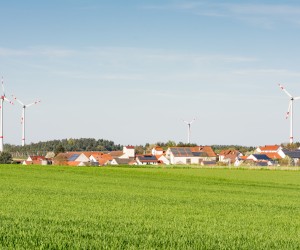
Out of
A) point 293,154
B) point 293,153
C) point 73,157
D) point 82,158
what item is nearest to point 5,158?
point 73,157

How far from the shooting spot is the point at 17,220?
1697 centimetres

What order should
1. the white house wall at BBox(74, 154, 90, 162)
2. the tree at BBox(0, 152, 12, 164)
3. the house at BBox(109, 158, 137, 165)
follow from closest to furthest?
the tree at BBox(0, 152, 12, 164), the white house wall at BBox(74, 154, 90, 162), the house at BBox(109, 158, 137, 165)

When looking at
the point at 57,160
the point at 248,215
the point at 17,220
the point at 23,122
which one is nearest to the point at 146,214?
the point at 248,215

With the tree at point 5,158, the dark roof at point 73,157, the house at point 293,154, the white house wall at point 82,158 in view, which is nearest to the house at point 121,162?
the white house wall at point 82,158

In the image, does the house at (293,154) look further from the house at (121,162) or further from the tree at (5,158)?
the tree at (5,158)

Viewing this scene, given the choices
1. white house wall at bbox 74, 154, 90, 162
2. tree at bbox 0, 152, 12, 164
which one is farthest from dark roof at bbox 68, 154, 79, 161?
tree at bbox 0, 152, 12, 164

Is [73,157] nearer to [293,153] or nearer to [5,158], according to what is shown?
[5,158]

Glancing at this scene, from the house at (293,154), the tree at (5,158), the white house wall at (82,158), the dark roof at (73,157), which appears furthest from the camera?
the white house wall at (82,158)

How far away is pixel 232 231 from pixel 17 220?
6.57 m

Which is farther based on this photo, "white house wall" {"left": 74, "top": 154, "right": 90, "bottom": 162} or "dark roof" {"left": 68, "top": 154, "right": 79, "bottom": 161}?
"white house wall" {"left": 74, "top": 154, "right": 90, "bottom": 162}

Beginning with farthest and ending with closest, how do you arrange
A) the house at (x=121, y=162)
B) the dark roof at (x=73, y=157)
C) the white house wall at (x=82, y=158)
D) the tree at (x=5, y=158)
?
the house at (x=121, y=162) → the white house wall at (x=82, y=158) → the dark roof at (x=73, y=157) → the tree at (x=5, y=158)

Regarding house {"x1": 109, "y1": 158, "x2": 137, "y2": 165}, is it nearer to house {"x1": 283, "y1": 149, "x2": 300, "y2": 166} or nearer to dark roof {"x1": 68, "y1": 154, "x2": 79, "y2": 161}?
dark roof {"x1": 68, "y1": 154, "x2": 79, "y2": 161}

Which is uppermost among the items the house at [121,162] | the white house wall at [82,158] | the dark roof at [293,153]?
the dark roof at [293,153]

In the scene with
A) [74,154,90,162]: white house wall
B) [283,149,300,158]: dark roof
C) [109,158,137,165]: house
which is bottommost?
[109,158,137,165]: house
